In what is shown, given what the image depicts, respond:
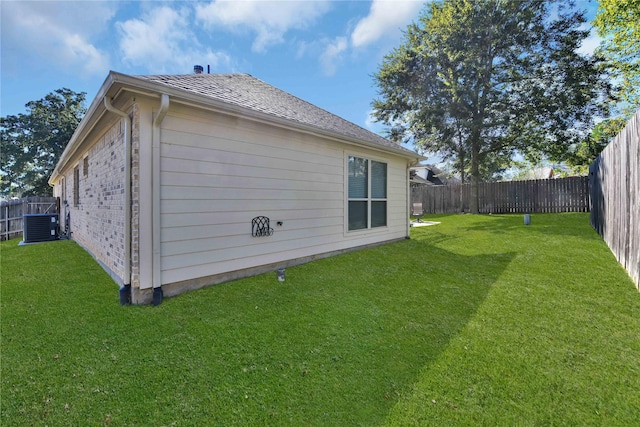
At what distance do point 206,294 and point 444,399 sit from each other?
9.31 ft

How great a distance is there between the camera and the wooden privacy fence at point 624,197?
3500mm

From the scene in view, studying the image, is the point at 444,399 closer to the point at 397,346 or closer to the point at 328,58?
the point at 397,346

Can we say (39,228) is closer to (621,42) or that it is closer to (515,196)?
(515,196)

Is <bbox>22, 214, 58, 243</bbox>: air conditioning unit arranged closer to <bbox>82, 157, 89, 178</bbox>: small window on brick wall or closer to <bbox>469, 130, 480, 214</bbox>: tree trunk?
<bbox>82, 157, 89, 178</bbox>: small window on brick wall

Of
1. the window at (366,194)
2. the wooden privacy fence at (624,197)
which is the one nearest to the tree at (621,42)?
the wooden privacy fence at (624,197)

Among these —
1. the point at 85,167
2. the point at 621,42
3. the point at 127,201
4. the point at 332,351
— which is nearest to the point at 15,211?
the point at 85,167

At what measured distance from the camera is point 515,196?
45.0 ft

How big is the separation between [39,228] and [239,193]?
26.9ft

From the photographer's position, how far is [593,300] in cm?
329

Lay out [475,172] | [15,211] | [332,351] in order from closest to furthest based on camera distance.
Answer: [332,351]
[15,211]
[475,172]

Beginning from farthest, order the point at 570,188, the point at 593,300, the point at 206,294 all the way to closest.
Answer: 1. the point at 570,188
2. the point at 206,294
3. the point at 593,300

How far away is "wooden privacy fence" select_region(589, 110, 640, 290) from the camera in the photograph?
3500 mm

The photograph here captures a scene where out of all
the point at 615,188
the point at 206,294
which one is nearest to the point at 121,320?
the point at 206,294

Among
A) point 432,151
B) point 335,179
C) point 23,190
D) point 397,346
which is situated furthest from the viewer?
point 23,190
